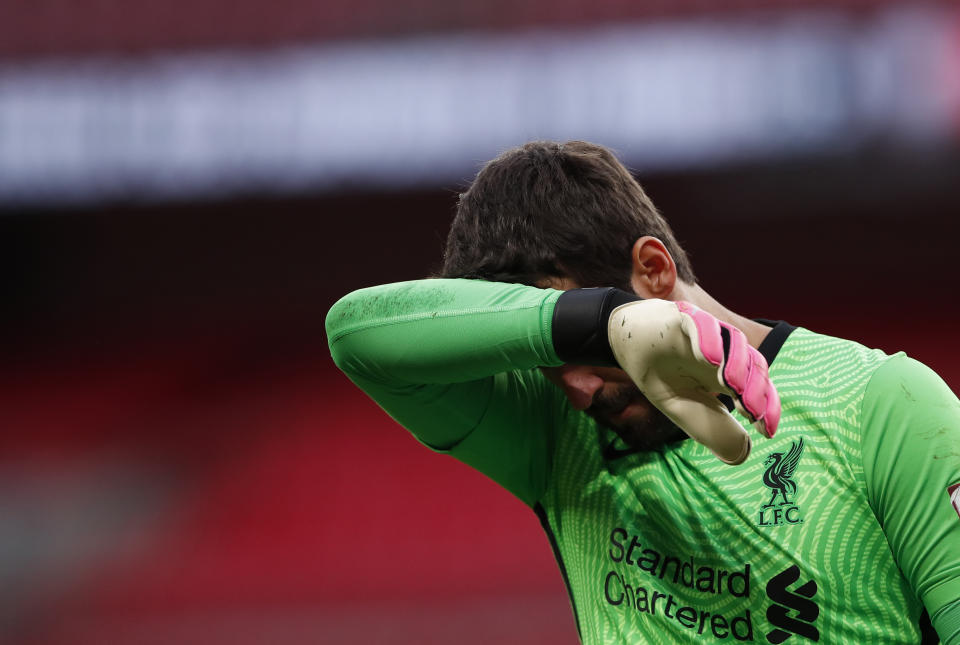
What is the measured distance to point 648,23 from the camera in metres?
6.14

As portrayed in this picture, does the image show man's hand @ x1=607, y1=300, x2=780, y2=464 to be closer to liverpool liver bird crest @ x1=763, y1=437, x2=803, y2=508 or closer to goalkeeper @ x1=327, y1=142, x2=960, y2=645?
goalkeeper @ x1=327, y1=142, x2=960, y2=645

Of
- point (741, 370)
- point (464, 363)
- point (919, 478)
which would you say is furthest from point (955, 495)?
point (464, 363)

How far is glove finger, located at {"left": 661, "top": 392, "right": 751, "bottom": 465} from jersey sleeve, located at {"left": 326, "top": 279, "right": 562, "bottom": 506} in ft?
0.62

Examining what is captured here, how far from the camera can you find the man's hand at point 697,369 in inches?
45.6

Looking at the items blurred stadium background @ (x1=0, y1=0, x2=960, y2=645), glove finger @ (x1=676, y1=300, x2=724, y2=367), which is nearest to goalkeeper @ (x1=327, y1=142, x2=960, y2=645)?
glove finger @ (x1=676, y1=300, x2=724, y2=367)

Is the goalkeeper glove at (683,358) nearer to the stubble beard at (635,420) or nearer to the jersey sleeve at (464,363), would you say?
the jersey sleeve at (464,363)

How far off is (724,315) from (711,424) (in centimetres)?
50

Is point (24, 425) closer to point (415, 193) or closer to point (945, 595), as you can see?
point (415, 193)

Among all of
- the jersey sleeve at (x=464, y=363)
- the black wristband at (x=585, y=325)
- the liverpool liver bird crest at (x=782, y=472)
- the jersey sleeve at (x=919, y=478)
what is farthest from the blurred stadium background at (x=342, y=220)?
the black wristband at (x=585, y=325)

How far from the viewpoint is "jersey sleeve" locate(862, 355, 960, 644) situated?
51.1 inches

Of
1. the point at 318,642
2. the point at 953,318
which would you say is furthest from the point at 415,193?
the point at 953,318

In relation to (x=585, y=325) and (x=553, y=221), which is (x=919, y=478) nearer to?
(x=585, y=325)

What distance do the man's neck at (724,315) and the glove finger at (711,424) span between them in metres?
0.41

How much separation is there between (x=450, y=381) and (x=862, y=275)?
6549mm
